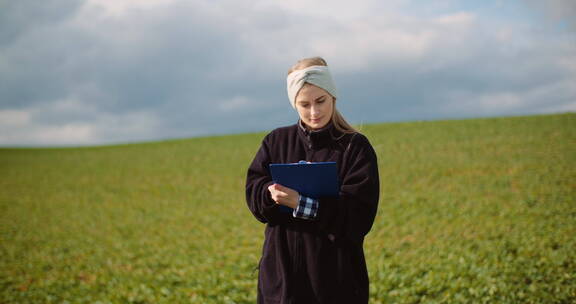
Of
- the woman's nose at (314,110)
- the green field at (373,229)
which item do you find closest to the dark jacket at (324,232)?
the woman's nose at (314,110)

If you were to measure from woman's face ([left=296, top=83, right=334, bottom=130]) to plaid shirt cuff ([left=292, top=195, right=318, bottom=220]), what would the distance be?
48cm

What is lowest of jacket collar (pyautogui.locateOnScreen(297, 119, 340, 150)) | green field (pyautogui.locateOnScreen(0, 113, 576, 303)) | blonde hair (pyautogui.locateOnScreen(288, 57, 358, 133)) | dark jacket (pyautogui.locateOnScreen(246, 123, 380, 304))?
green field (pyautogui.locateOnScreen(0, 113, 576, 303))

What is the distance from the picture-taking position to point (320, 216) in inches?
95.5

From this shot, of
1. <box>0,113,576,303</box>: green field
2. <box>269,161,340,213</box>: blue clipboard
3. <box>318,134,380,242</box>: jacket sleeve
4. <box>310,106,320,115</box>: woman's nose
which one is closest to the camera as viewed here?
<box>269,161,340,213</box>: blue clipboard

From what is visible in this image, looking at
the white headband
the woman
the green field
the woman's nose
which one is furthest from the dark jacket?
the green field

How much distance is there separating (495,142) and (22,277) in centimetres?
2165

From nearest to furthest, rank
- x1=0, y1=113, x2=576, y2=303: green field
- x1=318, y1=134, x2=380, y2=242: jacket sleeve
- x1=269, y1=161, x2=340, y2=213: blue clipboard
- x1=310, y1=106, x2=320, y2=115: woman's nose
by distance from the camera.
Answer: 1. x1=269, y1=161, x2=340, y2=213: blue clipboard
2. x1=318, y1=134, x2=380, y2=242: jacket sleeve
3. x1=310, y1=106, x2=320, y2=115: woman's nose
4. x1=0, y1=113, x2=576, y2=303: green field

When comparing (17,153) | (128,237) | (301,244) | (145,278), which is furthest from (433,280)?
(17,153)

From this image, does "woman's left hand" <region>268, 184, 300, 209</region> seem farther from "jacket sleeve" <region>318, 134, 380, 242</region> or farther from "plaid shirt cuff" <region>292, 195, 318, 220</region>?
"jacket sleeve" <region>318, 134, 380, 242</region>

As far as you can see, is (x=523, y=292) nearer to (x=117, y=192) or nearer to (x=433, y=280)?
(x=433, y=280)

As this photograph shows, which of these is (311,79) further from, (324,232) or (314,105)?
(324,232)

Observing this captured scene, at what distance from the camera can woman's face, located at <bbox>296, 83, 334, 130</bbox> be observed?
2547 millimetres

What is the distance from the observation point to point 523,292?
5910 mm

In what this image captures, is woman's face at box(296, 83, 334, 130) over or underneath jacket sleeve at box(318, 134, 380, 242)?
over
